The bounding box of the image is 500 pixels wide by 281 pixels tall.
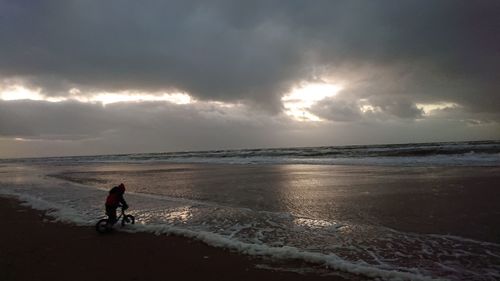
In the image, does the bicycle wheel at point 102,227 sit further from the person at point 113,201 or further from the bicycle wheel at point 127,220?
the bicycle wheel at point 127,220

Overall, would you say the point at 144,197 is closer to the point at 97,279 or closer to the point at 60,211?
the point at 60,211

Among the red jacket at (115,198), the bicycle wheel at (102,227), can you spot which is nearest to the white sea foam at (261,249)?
the bicycle wheel at (102,227)

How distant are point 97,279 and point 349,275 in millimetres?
3911

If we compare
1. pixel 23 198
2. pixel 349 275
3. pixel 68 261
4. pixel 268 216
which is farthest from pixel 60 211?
pixel 349 275

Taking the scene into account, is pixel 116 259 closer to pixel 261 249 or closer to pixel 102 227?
pixel 102 227

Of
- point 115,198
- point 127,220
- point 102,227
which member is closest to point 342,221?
point 127,220

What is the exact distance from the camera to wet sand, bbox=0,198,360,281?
599 cm

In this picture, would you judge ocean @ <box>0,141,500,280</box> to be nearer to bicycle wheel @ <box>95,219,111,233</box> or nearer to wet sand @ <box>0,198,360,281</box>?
wet sand @ <box>0,198,360,281</box>

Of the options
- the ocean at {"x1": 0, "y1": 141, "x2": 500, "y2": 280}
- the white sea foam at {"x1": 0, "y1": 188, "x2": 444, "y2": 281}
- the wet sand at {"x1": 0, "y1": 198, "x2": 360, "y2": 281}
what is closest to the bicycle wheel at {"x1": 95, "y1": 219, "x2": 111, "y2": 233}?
the wet sand at {"x1": 0, "y1": 198, "x2": 360, "y2": 281}

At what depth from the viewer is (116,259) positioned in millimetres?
6871

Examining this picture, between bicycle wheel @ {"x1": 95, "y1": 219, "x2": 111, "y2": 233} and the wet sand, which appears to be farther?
bicycle wheel @ {"x1": 95, "y1": 219, "x2": 111, "y2": 233}

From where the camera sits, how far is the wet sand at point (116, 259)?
5992 millimetres

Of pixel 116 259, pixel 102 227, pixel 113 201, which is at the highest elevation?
pixel 113 201

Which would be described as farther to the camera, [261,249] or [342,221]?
[342,221]
